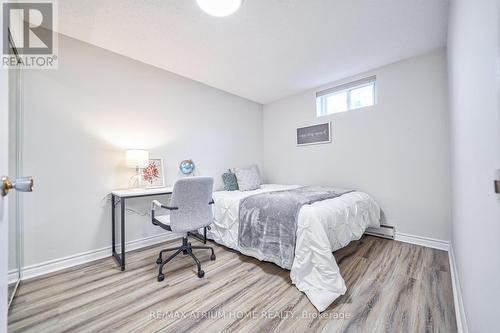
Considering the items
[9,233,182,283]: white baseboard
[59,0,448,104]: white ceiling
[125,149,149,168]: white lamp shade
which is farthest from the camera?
[125,149,149,168]: white lamp shade

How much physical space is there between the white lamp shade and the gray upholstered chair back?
855 mm

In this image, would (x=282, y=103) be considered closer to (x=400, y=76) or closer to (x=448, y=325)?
(x=400, y=76)

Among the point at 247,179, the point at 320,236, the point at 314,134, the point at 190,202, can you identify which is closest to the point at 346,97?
the point at 314,134

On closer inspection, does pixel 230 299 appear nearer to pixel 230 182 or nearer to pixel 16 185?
pixel 16 185

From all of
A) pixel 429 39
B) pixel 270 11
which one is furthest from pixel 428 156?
pixel 270 11

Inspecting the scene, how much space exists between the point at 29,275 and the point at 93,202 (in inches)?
31.4

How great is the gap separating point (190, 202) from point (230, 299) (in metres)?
0.91

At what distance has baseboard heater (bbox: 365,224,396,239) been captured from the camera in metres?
2.76

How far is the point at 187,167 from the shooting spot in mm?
3105

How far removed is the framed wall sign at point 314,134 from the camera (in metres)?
3.40

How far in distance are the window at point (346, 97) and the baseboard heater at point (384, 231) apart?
1786 millimetres

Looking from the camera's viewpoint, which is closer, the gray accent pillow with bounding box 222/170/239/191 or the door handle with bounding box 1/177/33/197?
the door handle with bounding box 1/177/33/197

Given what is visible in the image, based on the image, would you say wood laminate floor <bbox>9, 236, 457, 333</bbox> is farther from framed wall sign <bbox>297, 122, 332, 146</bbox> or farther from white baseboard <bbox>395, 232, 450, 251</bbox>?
framed wall sign <bbox>297, 122, 332, 146</bbox>

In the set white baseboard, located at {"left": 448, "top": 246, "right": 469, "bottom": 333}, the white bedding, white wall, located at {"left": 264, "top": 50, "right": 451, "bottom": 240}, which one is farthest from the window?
white baseboard, located at {"left": 448, "top": 246, "right": 469, "bottom": 333}
